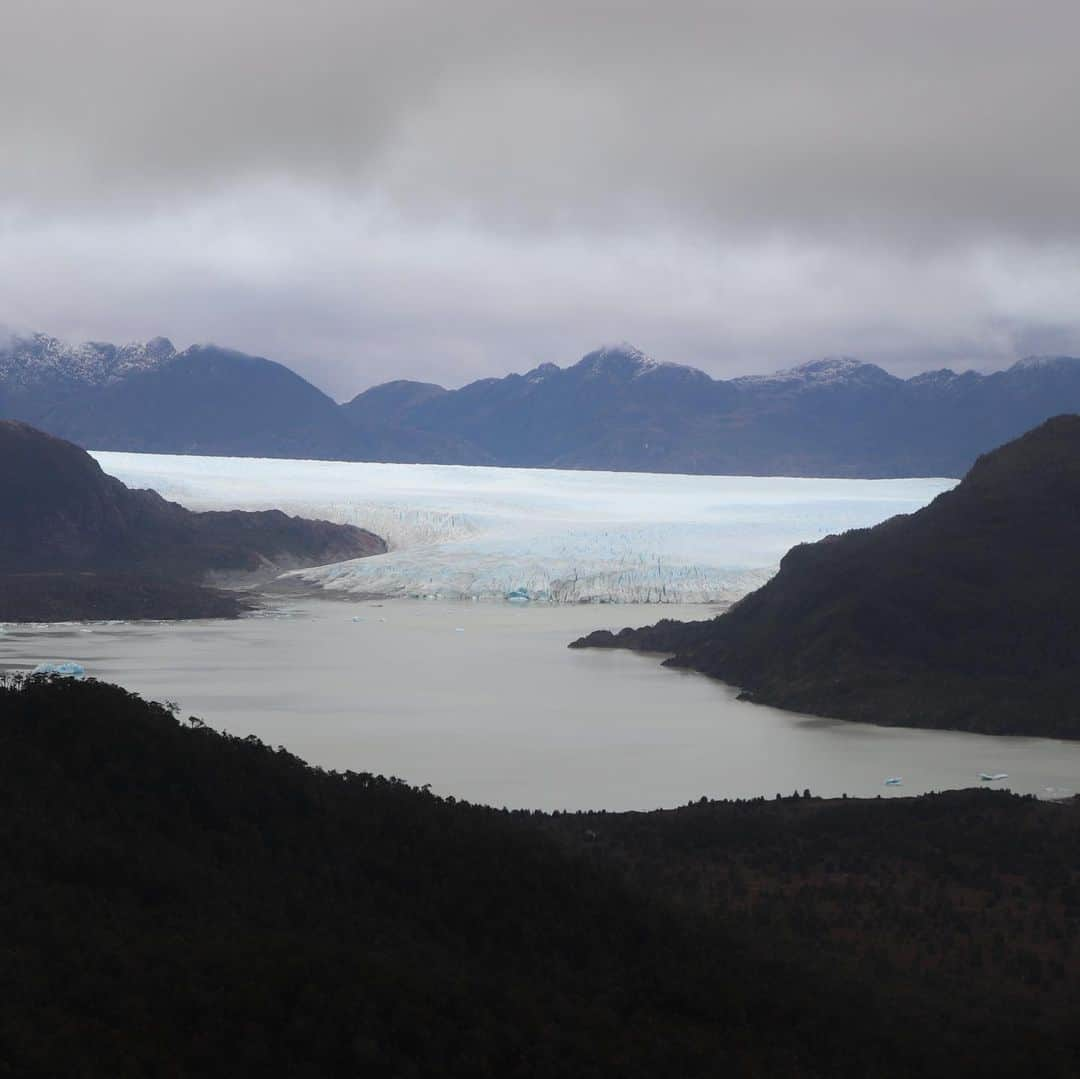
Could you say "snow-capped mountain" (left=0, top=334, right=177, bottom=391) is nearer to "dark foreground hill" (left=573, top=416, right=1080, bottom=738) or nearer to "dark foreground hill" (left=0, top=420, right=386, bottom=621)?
"dark foreground hill" (left=0, top=420, right=386, bottom=621)

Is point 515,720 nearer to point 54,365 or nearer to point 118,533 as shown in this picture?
Result: point 118,533

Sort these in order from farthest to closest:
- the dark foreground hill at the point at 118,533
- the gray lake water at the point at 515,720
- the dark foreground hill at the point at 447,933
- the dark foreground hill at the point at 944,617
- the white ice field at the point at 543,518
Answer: the dark foreground hill at the point at 118,533
the white ice field at the point at 543,518
the dark foreground hill at the point at 944,617
the gray lake water at the point at 515,720
the dark foreground hill at the point at 447,933

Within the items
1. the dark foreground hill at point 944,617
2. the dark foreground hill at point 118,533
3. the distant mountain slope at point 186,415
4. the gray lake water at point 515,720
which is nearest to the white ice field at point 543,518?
the dark foreground hill at point 118,533

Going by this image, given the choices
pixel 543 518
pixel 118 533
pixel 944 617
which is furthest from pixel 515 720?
pixel 543 518

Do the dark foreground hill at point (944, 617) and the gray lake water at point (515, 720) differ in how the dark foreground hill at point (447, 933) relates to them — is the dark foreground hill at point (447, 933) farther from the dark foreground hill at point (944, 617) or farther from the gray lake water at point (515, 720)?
the dark foreground hill at point (944, 617)

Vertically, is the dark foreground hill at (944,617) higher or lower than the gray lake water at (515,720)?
higher

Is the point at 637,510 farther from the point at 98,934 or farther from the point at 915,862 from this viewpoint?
the point at 98,934

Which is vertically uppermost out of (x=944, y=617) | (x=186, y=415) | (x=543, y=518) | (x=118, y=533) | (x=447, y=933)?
(x=186, y=415)
